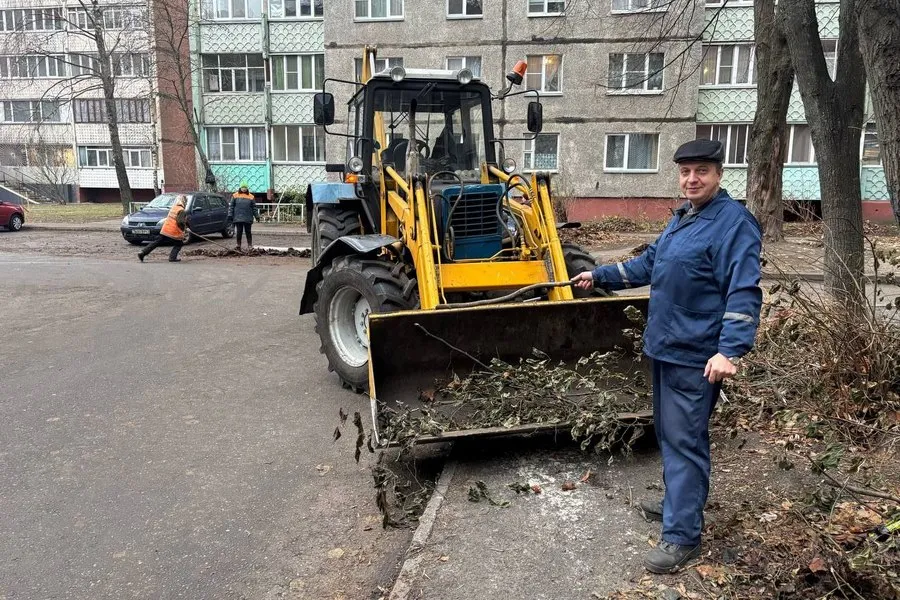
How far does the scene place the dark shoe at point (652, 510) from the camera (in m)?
3.66

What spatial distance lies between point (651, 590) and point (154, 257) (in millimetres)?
15795

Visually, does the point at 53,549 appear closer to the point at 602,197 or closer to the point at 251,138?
the point at 602,197

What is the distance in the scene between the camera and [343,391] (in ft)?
20.5

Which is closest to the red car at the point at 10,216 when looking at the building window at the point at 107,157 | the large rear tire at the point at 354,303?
the building window at the point at 107,157

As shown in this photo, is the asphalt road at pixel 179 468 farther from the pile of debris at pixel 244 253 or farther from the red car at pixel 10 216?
the red car at pixel 10 216

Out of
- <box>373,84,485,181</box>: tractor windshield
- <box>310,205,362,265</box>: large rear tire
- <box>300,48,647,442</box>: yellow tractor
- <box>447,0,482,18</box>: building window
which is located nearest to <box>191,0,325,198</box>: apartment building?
<box>447,0,482,18</box>: building window

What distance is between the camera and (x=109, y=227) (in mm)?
24781

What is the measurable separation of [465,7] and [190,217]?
1385cm

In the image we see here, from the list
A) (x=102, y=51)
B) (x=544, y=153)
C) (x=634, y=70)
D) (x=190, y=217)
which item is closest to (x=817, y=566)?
(x=190, y=217)

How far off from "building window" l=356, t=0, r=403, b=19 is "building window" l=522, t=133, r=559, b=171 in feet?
24.4

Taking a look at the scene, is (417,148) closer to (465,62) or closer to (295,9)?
(465,62)

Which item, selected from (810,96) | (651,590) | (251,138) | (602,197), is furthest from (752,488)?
(251,138)

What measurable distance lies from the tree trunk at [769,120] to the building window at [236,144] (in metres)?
22.5

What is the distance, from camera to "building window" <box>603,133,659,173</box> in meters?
25.6
